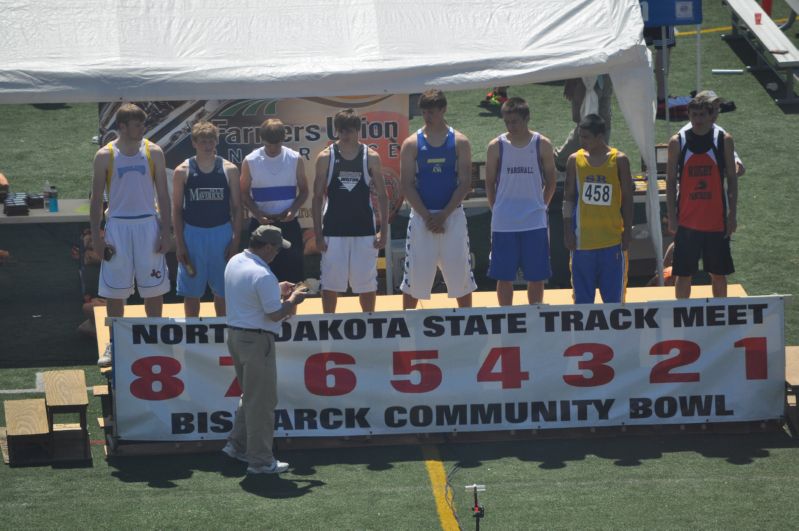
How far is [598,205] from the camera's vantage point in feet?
34.5

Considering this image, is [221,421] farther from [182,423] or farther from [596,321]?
[596,321]

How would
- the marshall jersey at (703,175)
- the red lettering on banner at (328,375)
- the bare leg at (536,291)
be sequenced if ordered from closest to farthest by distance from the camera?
the red lettering on banner at (328,375) → the marshall jersey at (703,175) → the bare leg at (536,291)

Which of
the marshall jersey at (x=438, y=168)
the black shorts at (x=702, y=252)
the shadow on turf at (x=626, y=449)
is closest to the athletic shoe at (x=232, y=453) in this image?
the shadow on turf at (x=626, y=449)

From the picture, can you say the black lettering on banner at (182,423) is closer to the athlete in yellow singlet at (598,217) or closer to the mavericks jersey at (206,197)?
the mavericks jersey at (206,197)

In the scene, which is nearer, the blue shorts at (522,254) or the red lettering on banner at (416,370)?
the red lettering on banner at (416,370)

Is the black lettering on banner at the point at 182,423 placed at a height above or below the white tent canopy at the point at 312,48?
below

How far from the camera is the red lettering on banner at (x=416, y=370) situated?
984 centimetres

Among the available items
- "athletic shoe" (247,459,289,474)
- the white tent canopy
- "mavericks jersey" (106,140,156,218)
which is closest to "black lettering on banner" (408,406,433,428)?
"athletic shoe" (247,459,289,474)

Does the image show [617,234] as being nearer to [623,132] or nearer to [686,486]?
[686,486]

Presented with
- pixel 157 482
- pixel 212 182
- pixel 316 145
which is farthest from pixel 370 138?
pixel 157 482

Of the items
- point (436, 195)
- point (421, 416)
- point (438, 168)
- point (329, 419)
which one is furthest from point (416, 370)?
point (438, 168)

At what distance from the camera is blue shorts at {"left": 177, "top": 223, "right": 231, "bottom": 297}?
10.5 metres

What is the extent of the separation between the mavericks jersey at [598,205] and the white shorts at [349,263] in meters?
1.57

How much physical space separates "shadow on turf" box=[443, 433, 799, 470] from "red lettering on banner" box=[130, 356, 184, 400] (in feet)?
6.29
